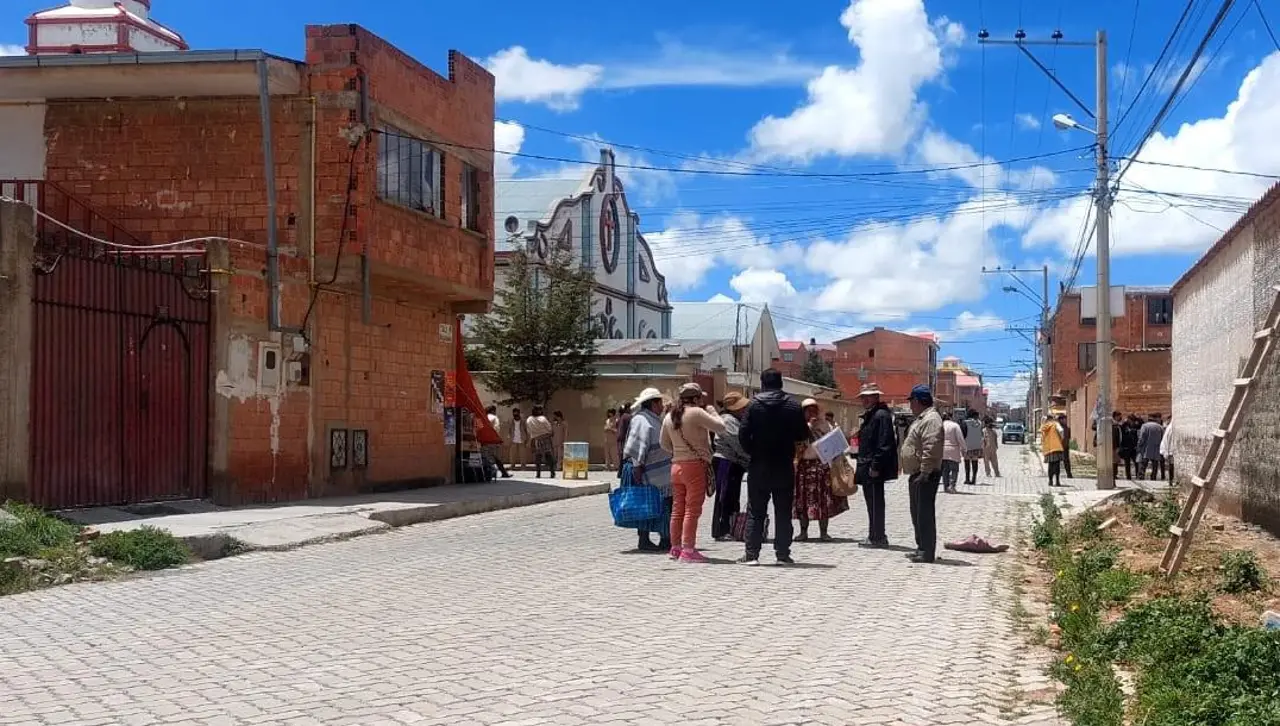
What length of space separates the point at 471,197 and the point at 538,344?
37.1 ft

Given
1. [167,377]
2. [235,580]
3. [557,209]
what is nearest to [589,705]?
[235,580]

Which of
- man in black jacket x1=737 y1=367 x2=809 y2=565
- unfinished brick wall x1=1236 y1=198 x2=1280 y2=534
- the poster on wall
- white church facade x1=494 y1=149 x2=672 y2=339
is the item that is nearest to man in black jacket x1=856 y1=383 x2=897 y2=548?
man in black jacket x1=737 y1=367 x2=809 y2=565

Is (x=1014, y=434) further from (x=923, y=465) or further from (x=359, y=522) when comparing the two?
(x=923, y=465)

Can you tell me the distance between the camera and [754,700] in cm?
583

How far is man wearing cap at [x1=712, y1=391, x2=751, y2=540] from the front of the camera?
1271cm

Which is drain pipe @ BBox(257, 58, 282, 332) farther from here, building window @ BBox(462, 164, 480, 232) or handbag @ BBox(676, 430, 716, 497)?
handbag @ BBox(676, 430, 716, 497)

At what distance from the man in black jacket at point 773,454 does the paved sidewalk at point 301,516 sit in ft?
17.8

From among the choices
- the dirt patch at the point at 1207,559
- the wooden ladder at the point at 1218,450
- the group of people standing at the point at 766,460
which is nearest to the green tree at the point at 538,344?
the dirt patch at the point at 1207,559

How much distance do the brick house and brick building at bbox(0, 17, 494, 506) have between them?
1197cm

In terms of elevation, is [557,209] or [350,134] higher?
[557,209]

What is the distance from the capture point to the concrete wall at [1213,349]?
15703 millimetres

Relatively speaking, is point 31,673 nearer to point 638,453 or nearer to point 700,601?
point 700,601

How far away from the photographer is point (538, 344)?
108ft

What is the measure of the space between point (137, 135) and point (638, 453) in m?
10.1
